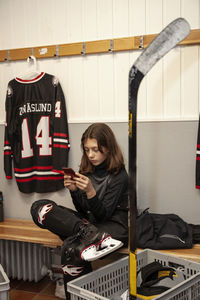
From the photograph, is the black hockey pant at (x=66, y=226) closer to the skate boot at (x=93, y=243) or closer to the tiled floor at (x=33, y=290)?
the skate boot at (x=93, y=243)

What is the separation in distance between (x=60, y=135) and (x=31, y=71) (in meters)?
0.58

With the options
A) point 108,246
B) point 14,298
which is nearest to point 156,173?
point 108,246

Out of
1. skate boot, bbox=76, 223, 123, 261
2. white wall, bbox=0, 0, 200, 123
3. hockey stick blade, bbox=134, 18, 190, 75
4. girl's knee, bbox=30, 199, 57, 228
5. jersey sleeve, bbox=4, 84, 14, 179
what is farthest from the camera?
jersey sleeve, bbox=4, 84, 14, 179

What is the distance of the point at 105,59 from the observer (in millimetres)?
2225

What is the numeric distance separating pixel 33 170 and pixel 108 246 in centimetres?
110

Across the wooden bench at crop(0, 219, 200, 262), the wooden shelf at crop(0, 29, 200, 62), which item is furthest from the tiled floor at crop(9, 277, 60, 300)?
the wooden shelf at crop(0, 29, 200, 62)

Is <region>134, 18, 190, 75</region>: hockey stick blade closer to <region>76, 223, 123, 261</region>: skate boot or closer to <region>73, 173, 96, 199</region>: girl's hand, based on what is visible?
<region>73, 173, 96, 199</region>: girl's hand

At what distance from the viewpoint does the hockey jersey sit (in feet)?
7.52

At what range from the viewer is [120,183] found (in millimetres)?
1850

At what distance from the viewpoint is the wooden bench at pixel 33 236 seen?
67.3 inches

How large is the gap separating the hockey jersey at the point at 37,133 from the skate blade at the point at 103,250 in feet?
2.86

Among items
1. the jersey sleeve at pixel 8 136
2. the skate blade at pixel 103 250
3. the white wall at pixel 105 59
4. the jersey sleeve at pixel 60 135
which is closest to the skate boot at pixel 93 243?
the skate blade at pixel 103 250

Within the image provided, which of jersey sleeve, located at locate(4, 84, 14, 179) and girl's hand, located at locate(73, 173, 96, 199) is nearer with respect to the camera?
girl's hand, located at locate(73, 173, 96, 199)

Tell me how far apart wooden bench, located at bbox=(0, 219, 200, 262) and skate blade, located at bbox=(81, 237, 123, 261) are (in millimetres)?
259
